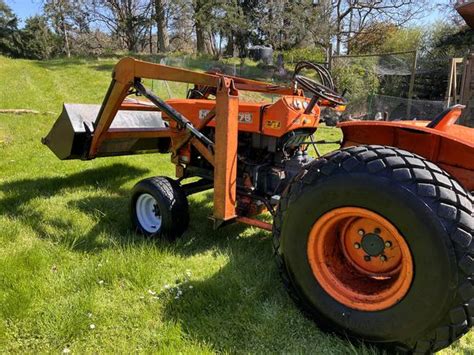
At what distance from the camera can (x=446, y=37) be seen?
Result: 17.5m

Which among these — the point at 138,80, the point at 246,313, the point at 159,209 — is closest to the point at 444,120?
the point at 246,313

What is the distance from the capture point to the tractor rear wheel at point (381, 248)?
1.78 meters

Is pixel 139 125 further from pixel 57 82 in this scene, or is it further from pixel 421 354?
pixel 57 82

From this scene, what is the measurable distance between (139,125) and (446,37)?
16753 millimetres

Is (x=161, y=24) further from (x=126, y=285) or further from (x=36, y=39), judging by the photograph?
(x=126, y=285)

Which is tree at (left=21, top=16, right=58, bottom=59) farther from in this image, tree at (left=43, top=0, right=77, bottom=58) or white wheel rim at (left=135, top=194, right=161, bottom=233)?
white wheel rim at (left=135, top=194, right=161, bottom=233)

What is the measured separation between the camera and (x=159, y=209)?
3463 millimetres

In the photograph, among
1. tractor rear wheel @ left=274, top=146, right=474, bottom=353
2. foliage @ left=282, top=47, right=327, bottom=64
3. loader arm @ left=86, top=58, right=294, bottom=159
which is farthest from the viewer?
foliage @ left=282, top=47, right=327, bottom=64

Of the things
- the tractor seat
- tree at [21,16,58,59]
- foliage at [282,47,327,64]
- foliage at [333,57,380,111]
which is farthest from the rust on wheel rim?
tree at [21,16,58,59]

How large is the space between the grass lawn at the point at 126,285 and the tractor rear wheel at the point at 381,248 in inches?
8.6

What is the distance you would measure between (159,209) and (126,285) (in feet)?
2.76

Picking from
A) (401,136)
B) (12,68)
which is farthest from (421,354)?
(12,68)

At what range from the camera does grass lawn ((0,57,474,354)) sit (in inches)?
88.2

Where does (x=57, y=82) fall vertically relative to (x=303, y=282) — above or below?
above
